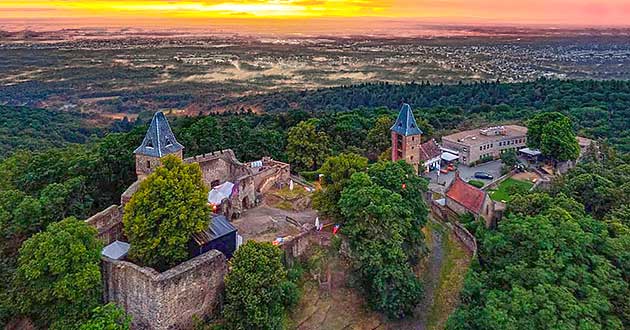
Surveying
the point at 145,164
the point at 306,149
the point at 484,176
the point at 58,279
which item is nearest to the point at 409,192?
the point at 145,164

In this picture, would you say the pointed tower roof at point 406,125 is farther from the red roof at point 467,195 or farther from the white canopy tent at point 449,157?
the white canopy tent at point 449,157

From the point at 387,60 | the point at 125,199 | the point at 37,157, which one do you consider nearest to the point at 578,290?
the point at 125,199

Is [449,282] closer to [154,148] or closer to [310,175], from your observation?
[310,175]

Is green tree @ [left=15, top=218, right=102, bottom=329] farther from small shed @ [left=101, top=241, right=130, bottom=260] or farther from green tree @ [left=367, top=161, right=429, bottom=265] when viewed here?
green tree @ [left=367, top=161, right=429, bottom=265]

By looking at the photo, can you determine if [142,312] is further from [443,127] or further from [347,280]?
[443,127]

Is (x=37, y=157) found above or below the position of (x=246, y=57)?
below

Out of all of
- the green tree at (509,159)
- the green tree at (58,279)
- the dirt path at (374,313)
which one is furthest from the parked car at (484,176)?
the green tree at (58,279)

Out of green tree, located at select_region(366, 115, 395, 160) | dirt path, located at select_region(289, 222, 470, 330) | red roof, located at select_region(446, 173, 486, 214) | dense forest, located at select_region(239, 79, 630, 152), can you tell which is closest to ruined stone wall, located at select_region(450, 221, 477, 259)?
dirt path, located at select_region(289, 222, 470, 330)
